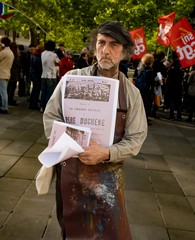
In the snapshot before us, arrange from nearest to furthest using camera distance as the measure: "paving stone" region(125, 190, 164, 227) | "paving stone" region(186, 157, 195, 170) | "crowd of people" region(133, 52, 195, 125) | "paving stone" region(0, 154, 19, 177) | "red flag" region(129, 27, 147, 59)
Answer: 1. "paving stone" region(125, 190, 164, 227)
2. "paving stone" region(0, 154, 19, 177)
3. "paving stone" region(186, 157, 195, 170)
4. "crowd of people" region(133, 52, 195, 125)
5. "red flag" region(129, 27, 147, 59)

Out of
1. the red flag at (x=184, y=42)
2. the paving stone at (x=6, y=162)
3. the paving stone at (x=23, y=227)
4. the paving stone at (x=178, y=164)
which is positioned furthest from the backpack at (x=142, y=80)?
the paving stone at (x=23, y=227)

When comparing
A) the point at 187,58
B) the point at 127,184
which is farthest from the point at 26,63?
the point at 127,184

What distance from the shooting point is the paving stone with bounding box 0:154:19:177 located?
4899 mm

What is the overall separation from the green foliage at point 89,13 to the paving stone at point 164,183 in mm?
18750

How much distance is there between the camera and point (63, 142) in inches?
71.2

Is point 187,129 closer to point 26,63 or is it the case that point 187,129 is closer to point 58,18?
point 26,63

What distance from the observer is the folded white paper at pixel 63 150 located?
1782 mm

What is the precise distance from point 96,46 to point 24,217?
7.04 feet

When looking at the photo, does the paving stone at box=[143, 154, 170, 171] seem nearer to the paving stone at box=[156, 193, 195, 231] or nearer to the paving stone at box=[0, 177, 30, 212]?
the paving stone at box=[156, 193, 195, 231]

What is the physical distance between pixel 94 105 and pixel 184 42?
8359 millimetres

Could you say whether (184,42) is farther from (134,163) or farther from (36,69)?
(134,163)

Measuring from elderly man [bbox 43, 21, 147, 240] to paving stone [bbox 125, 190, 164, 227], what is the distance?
68.7 inches

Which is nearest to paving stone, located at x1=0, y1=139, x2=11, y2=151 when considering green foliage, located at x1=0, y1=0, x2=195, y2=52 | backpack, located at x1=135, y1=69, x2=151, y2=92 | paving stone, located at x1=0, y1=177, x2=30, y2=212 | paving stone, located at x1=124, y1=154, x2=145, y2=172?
paving stone, located at x1=0, y1=177, x2=30, y2=212

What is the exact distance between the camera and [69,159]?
2027mm
